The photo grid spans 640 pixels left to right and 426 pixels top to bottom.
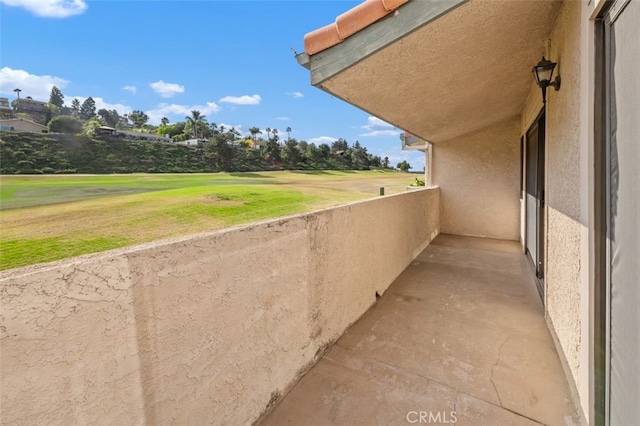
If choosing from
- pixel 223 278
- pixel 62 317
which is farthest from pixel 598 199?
pixel 62 317

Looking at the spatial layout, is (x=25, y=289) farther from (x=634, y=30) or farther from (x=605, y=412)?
(x=605, y=412)

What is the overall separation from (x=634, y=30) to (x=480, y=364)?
8.70 feet

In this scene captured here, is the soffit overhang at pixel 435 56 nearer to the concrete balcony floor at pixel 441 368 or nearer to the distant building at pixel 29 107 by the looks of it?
the concrete balcony floor at pixel 441 368

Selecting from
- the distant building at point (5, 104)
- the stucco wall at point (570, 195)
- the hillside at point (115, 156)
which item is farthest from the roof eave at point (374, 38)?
the distant building at point (5, 104)

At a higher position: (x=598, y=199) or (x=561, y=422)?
(x=598, y=199)

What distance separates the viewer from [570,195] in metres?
2.44

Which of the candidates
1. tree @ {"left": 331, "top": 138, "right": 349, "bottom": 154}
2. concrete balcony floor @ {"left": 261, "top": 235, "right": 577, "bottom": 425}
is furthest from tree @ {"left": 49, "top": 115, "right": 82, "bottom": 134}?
tree @ {"left": 331, "top": 138, "right": 349, "bottom": 154}

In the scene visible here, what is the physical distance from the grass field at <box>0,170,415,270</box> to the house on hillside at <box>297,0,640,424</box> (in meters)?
1.89

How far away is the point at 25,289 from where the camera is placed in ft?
3.36

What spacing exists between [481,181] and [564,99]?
5.82 metres

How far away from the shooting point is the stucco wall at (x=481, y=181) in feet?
25.1

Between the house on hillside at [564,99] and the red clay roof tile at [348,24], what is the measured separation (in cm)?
1

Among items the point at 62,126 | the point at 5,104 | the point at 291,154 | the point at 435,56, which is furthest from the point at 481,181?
the point at 5,104

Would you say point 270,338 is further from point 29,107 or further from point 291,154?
point 291,154
